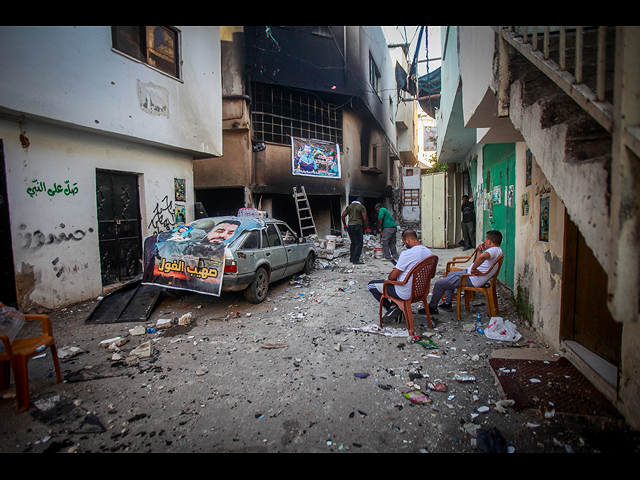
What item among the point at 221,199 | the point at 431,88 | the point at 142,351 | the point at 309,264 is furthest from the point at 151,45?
the point at 431,88

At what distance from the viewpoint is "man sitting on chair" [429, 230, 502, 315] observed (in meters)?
4.53

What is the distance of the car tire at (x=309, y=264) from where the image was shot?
8.03 m

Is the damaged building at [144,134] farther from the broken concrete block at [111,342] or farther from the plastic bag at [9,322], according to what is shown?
the plastic bag at [9,322]

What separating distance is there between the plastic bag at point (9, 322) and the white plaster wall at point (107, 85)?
11.8 ft

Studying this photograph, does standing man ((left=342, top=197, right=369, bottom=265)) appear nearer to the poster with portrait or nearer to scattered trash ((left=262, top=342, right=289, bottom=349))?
the poster with portrait

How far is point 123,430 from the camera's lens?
2496mm

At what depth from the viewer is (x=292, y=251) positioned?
7184 mm

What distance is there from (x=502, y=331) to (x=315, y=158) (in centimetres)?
1014

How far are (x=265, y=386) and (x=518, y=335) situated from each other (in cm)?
308

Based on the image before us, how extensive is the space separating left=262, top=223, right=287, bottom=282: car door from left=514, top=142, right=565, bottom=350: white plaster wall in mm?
4130

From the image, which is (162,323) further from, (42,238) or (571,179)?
(571,179)

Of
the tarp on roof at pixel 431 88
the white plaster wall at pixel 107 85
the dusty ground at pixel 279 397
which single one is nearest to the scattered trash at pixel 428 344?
the dusty ground at pixel 279 397

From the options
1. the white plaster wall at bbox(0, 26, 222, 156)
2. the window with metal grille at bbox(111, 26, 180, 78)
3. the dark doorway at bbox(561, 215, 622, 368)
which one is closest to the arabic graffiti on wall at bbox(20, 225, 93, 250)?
the white plaster wall at bbox(0, 26, 222, 156)

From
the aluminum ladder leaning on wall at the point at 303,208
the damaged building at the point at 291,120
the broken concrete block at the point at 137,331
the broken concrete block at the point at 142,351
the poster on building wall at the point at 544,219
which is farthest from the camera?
the aluminum ladder leaning on wall at the point at 303,208
